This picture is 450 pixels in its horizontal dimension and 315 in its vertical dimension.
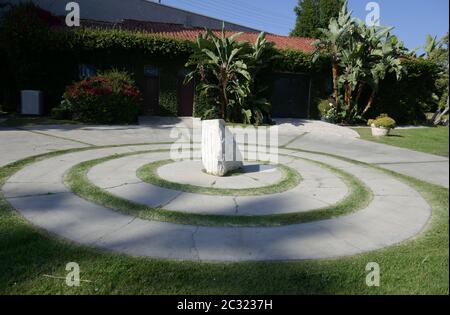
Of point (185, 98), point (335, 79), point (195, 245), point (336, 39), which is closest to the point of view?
point (195, 245)

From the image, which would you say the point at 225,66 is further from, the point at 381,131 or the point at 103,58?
the point at 381,131

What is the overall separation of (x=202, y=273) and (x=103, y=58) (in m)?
15.3

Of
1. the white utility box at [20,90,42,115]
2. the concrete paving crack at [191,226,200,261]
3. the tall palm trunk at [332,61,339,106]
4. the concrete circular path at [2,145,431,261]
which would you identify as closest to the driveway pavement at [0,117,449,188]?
the concrete circular path at [2,145,431,261]

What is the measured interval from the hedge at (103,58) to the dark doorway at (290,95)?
453mm

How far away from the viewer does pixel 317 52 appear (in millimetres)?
17266

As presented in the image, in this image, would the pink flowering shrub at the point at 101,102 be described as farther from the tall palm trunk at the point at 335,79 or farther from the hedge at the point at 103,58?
the tall palm trunk at the point at 335,79

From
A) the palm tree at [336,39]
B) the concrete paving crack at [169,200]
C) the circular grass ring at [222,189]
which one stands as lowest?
the concrete paving crack at [169,200]

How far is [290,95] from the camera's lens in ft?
63.1

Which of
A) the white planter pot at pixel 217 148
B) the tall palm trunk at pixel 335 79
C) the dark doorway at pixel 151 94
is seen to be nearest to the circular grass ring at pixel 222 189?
the white planter pot at pixel 217 148

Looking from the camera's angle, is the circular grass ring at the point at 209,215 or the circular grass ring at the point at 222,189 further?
the circular grass ring at the point at 222,189

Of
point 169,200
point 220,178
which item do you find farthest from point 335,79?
point 169,200

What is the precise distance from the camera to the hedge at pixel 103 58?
15.2 m

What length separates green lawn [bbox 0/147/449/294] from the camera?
110 inches

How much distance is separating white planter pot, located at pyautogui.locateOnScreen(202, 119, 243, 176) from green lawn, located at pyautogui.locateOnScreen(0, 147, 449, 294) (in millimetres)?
3155
